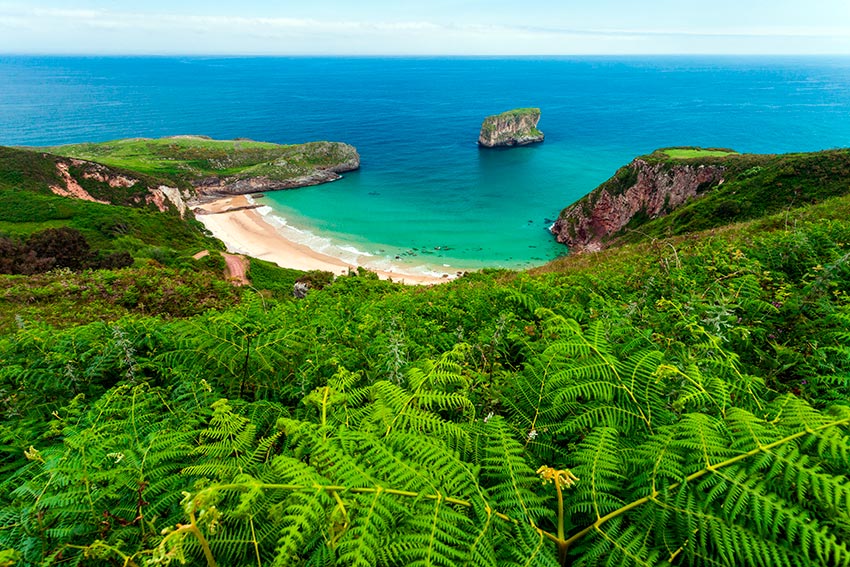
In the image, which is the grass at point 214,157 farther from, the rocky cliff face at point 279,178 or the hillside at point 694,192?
the hillside at point 694,192

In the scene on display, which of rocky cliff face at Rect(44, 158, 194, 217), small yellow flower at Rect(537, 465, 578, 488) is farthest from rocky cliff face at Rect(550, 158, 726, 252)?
rocky cliff face at Rect(44, 158, 194, 217)

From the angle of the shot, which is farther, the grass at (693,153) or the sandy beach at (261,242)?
the sandy beach at (261,242)

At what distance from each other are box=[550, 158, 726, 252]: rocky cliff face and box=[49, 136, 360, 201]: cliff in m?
53.2

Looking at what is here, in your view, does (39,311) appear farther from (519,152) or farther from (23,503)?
(519,152)

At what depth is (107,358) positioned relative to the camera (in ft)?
14.9

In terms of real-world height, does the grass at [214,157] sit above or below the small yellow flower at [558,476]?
below

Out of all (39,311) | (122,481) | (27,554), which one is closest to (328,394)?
(122,481)

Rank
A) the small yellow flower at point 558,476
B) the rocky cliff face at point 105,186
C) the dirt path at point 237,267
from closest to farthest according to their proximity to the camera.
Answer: the small yellow flower at point 558,476
the dirt path at point 237,267
the rocky cliff face at point 105,186

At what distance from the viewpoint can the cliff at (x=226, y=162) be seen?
→ 2958 inches

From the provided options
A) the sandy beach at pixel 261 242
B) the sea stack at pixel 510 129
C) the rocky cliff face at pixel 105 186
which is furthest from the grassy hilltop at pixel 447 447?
the sea stack at pixel 510 129

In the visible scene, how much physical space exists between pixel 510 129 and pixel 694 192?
252 ft

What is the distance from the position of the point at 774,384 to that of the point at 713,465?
227 centimetres

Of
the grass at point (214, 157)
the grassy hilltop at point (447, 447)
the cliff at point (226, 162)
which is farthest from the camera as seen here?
the grass at point (214, 157)

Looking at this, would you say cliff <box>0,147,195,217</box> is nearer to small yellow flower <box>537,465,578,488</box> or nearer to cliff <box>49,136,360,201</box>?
cliff <box>49,136,360,201</box>
